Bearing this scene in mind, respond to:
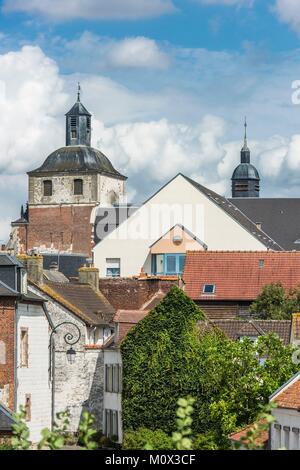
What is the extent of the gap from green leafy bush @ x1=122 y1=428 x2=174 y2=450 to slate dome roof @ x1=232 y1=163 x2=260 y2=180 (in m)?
80.4

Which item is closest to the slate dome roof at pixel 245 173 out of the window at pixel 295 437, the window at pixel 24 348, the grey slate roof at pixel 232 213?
the grey slate roof at pixel 232 213

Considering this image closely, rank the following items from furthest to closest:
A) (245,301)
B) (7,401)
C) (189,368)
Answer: (245,301) → (189,368) → (7,401)

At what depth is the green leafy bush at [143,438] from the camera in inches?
1755

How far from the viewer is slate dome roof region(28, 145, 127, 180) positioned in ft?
379

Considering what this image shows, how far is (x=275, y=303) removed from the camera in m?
Answer: 65.9

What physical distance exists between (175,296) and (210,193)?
117 feet

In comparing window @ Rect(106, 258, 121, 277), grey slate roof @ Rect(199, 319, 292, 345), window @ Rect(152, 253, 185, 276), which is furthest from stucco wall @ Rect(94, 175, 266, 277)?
grey slate roof @ Rect(199, 319, 292, 345)

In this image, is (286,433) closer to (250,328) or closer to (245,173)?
(250,328)

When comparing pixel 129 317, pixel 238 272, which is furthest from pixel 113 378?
pixel 238 272

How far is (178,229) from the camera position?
267ft

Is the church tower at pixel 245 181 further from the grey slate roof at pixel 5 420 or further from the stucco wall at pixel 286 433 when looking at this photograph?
the stucco wall at pixel 286 433

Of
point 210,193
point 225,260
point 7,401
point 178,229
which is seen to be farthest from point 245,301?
point 7,401

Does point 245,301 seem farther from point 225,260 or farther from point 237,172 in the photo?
point 237,172

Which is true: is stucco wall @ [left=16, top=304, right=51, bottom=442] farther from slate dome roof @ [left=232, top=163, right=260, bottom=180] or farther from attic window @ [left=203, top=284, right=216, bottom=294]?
slate dome roof @ [left=232, top=163, right=260, bottom=180]
